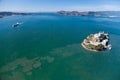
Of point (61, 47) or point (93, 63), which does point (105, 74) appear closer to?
point (93, 63)

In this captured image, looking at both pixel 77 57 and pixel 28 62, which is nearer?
pixel 28 62

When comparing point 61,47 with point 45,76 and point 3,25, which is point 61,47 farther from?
point 3,25

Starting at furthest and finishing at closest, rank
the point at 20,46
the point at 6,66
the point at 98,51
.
Result: the point at 20,46 → the point at 98,51 → the point at 6,66

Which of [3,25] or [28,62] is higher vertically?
[3,25]

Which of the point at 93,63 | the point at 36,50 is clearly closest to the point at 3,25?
the point at 36,50

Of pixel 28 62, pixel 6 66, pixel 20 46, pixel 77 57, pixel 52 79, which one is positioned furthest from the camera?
pixel 20 46

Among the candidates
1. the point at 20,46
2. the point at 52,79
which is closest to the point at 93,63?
the point at 52,79

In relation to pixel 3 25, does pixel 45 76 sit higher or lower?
lower

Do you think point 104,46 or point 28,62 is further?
point 104,46

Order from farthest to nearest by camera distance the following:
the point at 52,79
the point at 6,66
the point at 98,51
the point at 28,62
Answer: the point at 98,51 → the point at 28,62 → the point at 6,66 → the point at 52,79
